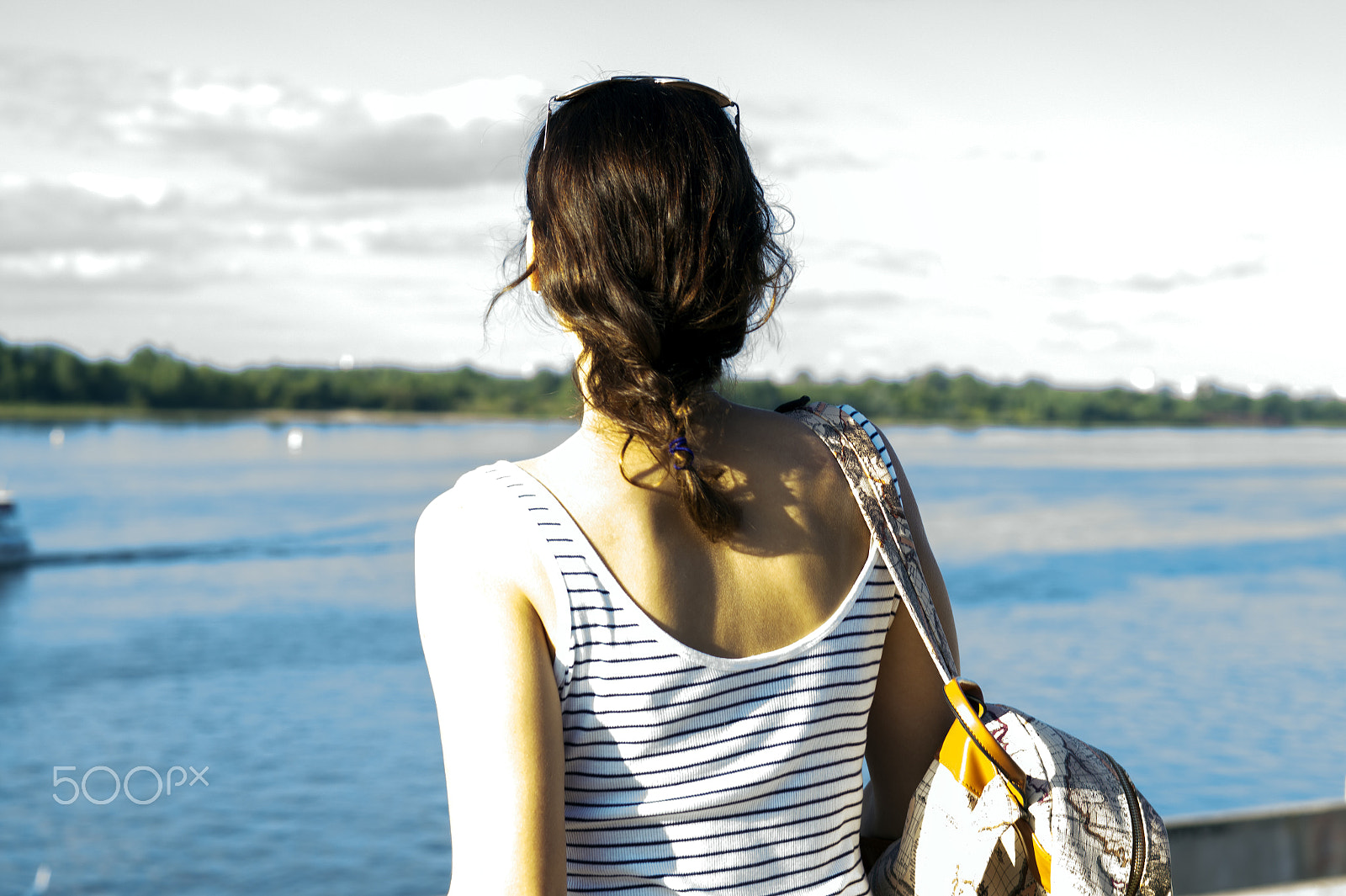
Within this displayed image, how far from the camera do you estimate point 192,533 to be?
125 ft

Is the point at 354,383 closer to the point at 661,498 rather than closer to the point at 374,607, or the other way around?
the point at 374,607

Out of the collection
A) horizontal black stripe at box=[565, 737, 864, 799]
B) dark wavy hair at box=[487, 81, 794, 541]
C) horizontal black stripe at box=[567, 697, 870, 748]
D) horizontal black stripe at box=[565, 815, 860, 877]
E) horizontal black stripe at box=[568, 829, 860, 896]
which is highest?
dark wavy hair at box=[487, 81, 794, 541]

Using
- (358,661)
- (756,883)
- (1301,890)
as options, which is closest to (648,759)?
(756,883)

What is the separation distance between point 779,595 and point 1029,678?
17.2m

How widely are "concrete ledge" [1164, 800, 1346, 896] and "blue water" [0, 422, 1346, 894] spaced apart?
27.1 feet

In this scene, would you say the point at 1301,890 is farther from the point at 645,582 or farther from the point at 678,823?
the point at 645,582

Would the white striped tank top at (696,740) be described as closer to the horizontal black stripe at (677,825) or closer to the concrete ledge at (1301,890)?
the horizontal black stripe at (677,825)

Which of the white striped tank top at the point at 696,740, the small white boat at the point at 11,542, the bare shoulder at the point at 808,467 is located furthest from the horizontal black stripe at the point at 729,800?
the small white boat at the point at 11,542

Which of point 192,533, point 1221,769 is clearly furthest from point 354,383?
point 1221,769

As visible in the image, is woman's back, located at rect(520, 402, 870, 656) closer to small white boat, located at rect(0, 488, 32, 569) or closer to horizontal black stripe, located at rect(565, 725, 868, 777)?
horizontal black stripe, located at rect(565, 725, 868, 777)

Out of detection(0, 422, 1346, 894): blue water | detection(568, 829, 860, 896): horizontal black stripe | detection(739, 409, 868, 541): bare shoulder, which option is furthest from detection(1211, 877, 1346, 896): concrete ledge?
detection(0, 422, 1346, 894): blue water

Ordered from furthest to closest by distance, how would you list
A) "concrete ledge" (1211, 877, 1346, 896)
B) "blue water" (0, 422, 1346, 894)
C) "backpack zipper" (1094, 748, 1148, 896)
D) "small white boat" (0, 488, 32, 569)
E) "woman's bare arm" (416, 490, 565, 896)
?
1. "small white boat" (0, 488, 32, 569)
2. "blue water" (0, 422, 1346, 894)
3. "concrete ledge" (1211, 877, 1346, 896)
4. "backpack zipper" (1094, 748, 1148, 896)
5. "woman's bare arm" (416, 490, 565, 896)

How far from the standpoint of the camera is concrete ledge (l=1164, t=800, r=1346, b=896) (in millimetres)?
2955

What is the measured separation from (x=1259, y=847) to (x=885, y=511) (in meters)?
2.88
